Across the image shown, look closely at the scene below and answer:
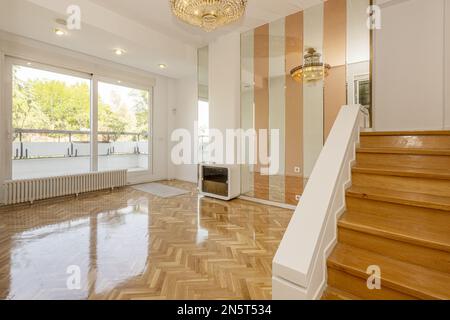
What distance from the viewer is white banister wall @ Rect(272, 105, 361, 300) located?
1.18 metres

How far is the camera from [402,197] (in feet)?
A: 5.36

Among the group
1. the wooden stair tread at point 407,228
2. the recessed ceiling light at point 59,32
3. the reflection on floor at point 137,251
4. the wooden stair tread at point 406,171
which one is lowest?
the reflection on floor at point 137,251

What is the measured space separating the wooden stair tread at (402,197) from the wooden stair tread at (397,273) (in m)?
0.42

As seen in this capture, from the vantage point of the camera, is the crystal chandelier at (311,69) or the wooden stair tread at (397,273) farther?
the crystal chandelier at (311,69)

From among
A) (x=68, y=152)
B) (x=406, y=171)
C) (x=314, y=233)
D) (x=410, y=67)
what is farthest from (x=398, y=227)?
(x=68, y=152)

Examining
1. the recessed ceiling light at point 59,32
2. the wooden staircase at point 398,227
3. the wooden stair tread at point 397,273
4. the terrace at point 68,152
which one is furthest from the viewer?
the terrace at point 68,152

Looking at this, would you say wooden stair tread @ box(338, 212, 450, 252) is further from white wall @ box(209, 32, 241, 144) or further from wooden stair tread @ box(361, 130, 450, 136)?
white wall @ box(209, 32, 241, 144)

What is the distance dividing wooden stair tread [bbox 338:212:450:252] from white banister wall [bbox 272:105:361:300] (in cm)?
14

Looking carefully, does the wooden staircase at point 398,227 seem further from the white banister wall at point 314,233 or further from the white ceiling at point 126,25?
the white ceiling at point 126,25

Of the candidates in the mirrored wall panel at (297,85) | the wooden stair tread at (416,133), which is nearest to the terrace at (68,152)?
the mirrored wall panel at (297,85)

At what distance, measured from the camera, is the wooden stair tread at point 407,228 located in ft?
4.38

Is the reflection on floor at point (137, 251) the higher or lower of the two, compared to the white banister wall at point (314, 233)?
lower

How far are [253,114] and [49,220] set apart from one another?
411 cm

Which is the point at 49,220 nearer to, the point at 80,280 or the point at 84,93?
the point at 80,280
